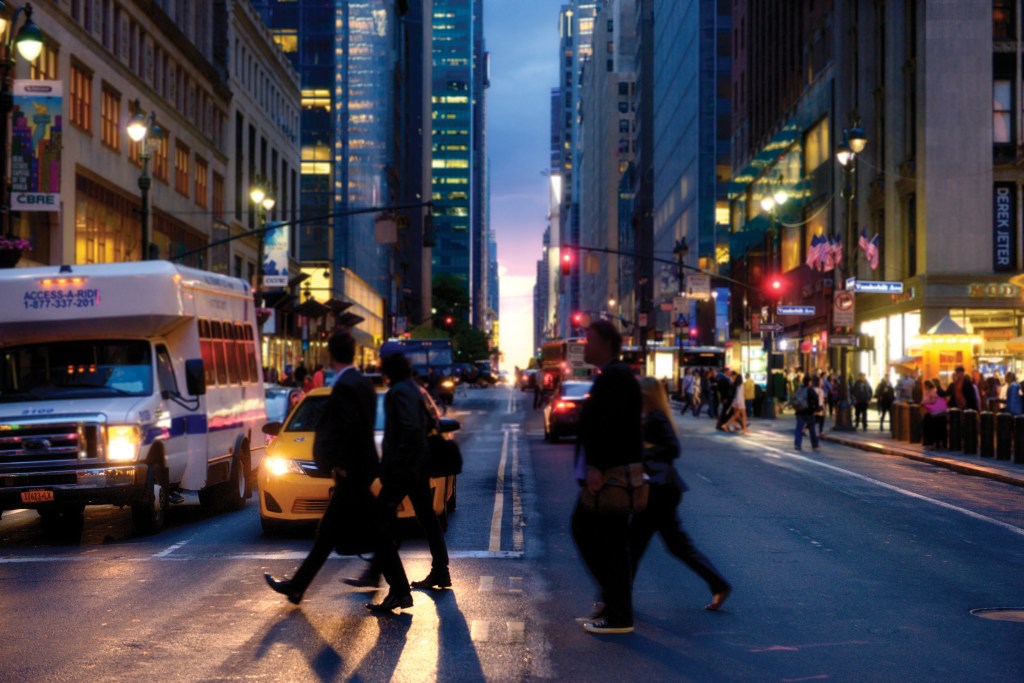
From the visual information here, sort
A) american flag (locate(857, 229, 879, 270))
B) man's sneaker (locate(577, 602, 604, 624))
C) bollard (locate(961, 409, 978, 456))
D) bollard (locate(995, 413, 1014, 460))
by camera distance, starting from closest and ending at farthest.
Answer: man's sneaker (locate(577, 602, 604, 624)), bollard (locate(995, 413, 1014, 460)), bollard (locate(961, 409, 978, 456)), american flag (locate(857, 229, 879, 270))

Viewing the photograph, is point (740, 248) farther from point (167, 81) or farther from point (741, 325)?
point (167, 81)

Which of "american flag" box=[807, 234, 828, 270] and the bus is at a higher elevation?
"american flag" box=[807, 234, 828, 270]

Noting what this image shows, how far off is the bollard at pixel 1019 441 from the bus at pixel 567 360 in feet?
150

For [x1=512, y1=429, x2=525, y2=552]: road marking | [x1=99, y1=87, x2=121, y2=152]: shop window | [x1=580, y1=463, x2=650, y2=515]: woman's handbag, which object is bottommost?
[x1=512, y1=429, x2=525, y2=552]: road marking

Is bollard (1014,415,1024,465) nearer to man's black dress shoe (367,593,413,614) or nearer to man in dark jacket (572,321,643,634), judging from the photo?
man in dark jacket (572,321,643,634)

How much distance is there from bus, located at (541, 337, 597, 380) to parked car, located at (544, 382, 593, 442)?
3796cm

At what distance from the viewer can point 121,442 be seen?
46.2 ft

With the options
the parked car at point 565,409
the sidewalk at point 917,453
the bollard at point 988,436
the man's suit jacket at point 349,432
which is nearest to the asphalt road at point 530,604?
the man's suit jacket at point 349,432

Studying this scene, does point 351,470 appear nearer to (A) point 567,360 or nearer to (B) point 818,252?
(B) point 818,252

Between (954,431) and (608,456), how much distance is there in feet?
75.5

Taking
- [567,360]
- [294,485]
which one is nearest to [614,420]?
[294,485]

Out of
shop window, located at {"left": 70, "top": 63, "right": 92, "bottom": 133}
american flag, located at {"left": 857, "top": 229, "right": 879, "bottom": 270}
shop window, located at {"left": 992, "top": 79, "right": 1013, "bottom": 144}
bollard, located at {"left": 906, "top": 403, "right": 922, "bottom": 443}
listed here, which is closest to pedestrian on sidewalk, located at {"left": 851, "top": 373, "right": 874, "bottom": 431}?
bollard, located at {"left": 906, "top": 403, "right": 922, "bottom": 443}

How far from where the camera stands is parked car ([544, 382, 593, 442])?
107ft

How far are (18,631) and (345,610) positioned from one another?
2.27 meters
